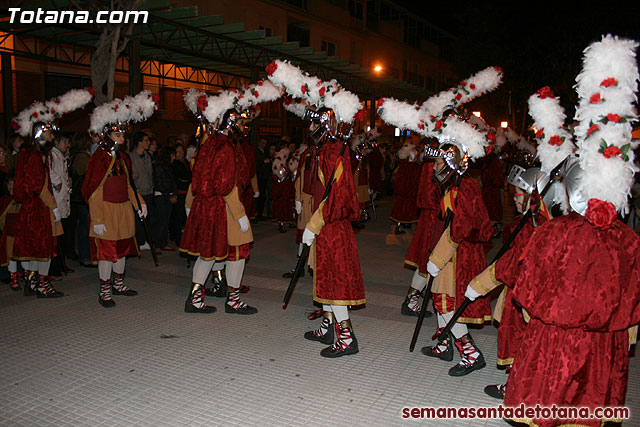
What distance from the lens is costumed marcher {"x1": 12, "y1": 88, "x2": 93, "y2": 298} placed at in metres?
6.38

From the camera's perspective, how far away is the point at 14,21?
1080 centimetres

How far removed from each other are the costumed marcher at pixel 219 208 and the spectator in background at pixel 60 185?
247 cm

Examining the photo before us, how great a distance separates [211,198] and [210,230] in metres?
0.37

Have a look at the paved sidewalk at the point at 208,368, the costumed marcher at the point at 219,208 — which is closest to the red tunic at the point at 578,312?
the paved sidewalk at the point at 208,368

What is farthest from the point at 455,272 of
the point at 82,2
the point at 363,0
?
the point at 363,0

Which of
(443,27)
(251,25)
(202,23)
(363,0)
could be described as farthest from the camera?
(443,27)

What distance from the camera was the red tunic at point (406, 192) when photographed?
11.6 m

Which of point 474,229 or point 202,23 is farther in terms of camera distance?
point 202,23

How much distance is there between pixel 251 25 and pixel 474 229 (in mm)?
22406

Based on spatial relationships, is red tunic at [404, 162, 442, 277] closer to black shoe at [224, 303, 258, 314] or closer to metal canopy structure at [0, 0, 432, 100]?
black shoe at [224, 303, 258, 314]

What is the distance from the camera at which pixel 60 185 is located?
7371 millimetres

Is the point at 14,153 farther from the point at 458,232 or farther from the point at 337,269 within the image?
the point at 458,232

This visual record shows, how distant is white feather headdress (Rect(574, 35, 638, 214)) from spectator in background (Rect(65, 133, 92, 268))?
7353 millimetres

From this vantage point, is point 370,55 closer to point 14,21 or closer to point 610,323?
point 14,21
